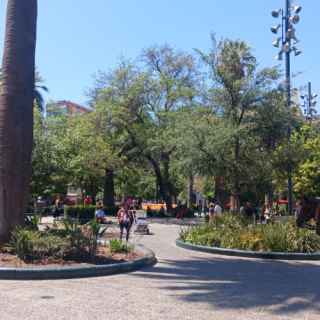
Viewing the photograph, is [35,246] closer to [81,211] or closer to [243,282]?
[243,282]

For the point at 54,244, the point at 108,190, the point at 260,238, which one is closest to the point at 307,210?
the point at 260,238

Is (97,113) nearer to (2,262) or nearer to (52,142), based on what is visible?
(52,142)

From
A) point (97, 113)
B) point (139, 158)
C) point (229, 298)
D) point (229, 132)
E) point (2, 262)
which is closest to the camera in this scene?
point (229, 298)

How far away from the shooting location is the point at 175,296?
358 inches

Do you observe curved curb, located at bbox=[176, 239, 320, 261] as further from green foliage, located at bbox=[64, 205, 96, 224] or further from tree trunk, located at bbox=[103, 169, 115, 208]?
tree trunk, located at bbox=[103, 169, 115, 208]

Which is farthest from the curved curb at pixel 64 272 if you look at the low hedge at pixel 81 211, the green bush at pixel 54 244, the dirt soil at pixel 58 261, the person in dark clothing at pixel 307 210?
the low hedge at pixel 81 211

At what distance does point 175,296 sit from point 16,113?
6436mm

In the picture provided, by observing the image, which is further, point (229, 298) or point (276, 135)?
point (276, 135)

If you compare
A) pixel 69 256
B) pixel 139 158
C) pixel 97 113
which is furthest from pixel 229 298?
pixel 139 158

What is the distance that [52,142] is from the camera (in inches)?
1139

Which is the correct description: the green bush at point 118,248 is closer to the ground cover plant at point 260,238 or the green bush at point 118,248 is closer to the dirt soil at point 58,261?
the dirt soil at point 58,261

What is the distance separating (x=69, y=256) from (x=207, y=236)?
638 cm

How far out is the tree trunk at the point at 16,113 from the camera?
1316 cm

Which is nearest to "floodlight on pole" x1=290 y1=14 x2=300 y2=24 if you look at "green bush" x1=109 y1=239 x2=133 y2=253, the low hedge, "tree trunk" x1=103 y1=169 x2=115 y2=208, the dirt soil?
the low hedge
